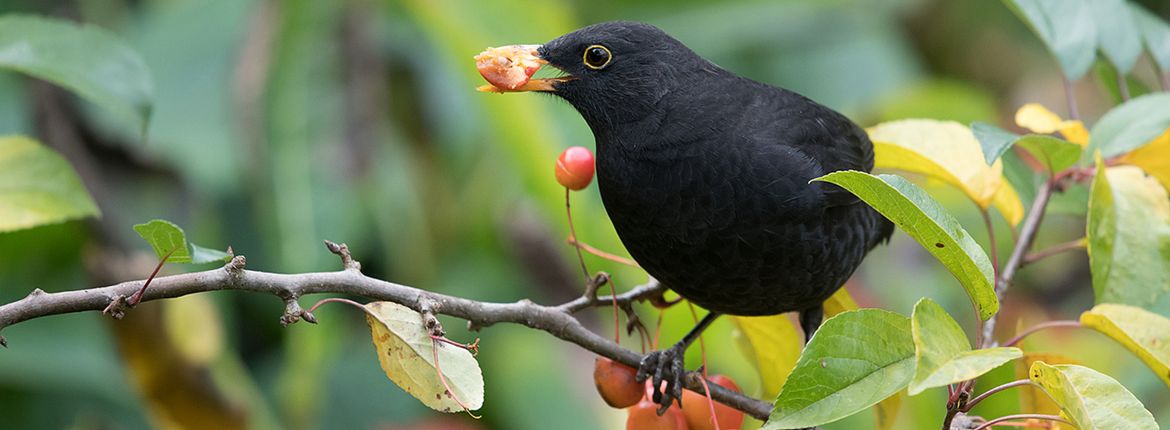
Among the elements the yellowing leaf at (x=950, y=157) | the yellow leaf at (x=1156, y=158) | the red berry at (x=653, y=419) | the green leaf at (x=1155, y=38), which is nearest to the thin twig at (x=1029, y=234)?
the yellowing leaf at (x=950, y=157)

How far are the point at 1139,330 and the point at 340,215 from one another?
8.88ft

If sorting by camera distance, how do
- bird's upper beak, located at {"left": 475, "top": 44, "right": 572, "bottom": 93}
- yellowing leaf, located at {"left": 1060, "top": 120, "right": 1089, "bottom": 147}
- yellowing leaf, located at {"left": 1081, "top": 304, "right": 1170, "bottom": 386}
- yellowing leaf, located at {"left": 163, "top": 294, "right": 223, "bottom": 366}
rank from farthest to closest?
yellowing leaf, located at {"left": 163, "top": 294, "right": 223, "bottom": 366}, yellowing leaf, located at {"left": 1060, "top": 120, "right": 1089, "bottom": 147}, bird's upper beak, located at {"left": 475, "top": 44, "right": 572, "bottom": 93}, yellowing leaf, located at {"left": 1081, "top": 304, "right": 1170, "bottom": 386}

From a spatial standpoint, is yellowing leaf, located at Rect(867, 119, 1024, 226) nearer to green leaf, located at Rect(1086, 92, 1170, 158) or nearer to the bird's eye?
green leaf, located at Rect(1086, 92, 1170, 158)

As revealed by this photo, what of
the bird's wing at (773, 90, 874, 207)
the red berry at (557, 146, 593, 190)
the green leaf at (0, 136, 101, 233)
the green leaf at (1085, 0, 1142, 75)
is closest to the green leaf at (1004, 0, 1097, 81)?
the green leaf at (1085, 0, 1142, 75)

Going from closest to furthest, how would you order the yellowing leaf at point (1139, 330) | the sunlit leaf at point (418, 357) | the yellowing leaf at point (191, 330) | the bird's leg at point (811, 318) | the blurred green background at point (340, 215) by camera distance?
the sunlit leaf at point (418, 357) → the yellowing leaf at point (1139, 330) → the bird's leg at point (811, 318) → the yellowing leaf at point (191, 330) → the blurred green background at point (340, 215)

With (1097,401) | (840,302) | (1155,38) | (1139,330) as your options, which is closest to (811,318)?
(840,302)

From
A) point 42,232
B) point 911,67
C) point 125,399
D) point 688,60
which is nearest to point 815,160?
point 688,60

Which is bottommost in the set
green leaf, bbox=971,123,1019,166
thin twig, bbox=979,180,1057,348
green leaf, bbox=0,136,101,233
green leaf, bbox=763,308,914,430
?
thin twig, bbox=979,180,1057,348

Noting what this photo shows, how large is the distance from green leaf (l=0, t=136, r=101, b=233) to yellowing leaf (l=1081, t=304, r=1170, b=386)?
5.72ft

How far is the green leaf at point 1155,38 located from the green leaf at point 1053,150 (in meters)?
0.51

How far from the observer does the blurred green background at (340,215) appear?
11.4ft

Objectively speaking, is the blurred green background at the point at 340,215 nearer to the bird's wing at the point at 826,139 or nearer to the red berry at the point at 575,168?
the bird's wing at the point at 826,139

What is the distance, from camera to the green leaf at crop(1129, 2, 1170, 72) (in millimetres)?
2564

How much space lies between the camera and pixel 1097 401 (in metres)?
1.55
